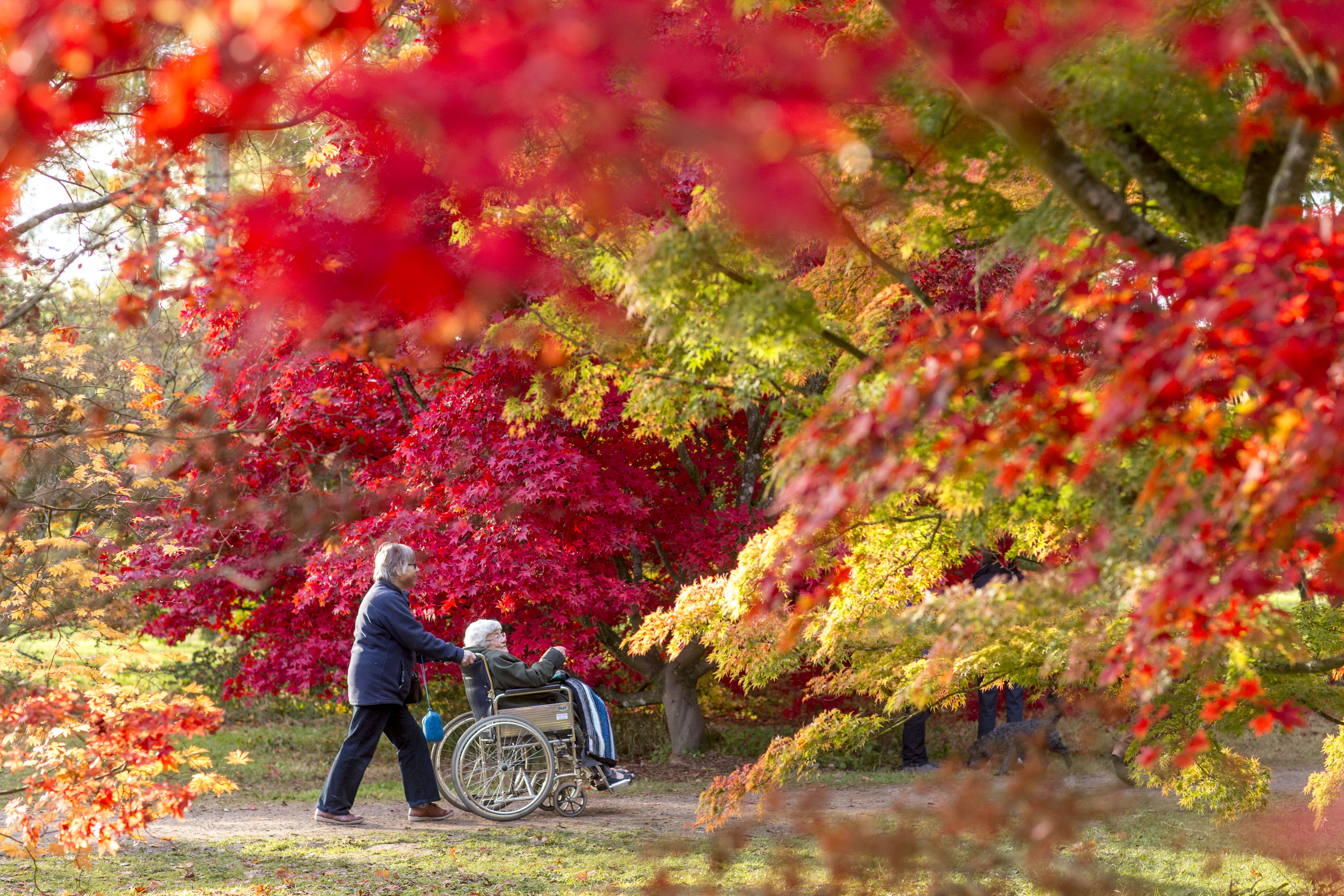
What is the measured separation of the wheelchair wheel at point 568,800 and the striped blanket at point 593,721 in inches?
9.5

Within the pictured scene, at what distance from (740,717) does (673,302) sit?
29.9 feet

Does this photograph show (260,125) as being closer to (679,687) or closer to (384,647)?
(384,647)

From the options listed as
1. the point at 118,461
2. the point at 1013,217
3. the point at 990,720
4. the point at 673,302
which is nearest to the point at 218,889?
the point at 673,302

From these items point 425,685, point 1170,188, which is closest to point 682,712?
point 425,685

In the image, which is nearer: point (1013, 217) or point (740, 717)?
point (1013, 217)

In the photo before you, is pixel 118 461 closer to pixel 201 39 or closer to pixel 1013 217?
pixel 201 39

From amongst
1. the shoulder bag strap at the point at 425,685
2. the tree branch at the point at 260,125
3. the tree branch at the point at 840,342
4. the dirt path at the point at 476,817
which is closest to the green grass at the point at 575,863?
the dirt path at the point at 476,817

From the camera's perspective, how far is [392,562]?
6.32 metres

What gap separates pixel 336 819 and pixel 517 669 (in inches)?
51.2

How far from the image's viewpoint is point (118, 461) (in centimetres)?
1215

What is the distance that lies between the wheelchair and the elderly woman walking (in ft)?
0.67

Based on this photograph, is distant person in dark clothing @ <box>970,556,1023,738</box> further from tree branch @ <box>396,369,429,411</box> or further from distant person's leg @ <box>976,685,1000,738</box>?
tree branch @ <box>396,369,429,411</box>

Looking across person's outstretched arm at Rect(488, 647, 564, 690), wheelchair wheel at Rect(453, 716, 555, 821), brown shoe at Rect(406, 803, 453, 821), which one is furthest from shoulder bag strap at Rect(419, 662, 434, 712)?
brown shoe at Rect(406, 803, 453, 821)

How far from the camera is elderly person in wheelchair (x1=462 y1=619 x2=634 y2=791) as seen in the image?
673 cm
